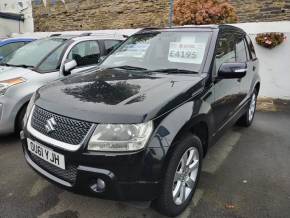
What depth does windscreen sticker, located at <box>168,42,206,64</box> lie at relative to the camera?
10.6ft

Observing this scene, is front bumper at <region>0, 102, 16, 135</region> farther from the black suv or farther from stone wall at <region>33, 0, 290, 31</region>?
stone wall at <region>33, 0, 290, 31</region>

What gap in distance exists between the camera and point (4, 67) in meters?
4.75

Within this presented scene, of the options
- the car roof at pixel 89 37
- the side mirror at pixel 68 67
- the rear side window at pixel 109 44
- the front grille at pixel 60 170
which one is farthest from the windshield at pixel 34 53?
the front grille at pixel 60 170

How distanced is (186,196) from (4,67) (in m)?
3.65

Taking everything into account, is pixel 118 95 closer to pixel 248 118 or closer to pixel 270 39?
pixel 248 118

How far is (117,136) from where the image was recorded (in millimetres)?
2189

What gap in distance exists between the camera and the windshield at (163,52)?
3264 mm

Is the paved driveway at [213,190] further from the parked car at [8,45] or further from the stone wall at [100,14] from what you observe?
the stone wall at [100,14]

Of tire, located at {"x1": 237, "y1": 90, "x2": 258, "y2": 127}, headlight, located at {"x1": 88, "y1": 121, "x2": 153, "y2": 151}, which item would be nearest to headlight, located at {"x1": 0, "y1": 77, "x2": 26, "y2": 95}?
headlight, located at {"x1": 88, "y1": 121, "x2": 153, "y2": 151}

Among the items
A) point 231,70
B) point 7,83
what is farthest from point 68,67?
point 231,70

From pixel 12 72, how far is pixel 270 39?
221 inches

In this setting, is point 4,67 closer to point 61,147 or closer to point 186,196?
point 61,147

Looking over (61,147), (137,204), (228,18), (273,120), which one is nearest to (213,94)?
(137,204)

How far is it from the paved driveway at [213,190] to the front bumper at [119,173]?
0.17 metres
